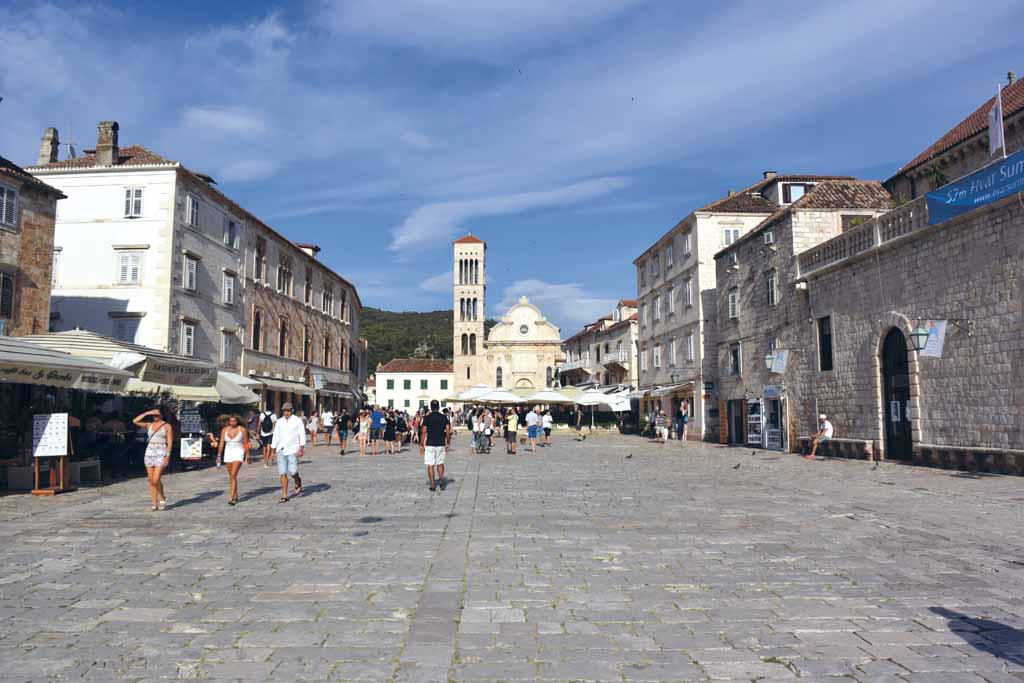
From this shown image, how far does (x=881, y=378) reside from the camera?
2039cm

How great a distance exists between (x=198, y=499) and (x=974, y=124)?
2846 centimetres

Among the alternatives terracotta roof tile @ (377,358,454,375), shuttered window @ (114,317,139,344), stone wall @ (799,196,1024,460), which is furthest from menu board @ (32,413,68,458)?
terracotta roof tile @ (377,358,454,375)

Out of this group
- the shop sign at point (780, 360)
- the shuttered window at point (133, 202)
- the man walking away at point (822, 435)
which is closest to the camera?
the man walking away at point (822, 435)

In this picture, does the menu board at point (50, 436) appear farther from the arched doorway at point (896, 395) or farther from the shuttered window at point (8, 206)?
the arched doorway at point (896, 395)

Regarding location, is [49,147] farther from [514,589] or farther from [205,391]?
[514,589]

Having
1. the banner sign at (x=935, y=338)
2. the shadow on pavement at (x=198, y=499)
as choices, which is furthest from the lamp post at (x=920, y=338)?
the shadow on pavement at (x=198, y=499)

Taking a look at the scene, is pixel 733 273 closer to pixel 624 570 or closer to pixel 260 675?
pixel 624 570

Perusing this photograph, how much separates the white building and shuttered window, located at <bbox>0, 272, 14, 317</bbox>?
67.3 m

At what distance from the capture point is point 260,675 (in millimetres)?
4059

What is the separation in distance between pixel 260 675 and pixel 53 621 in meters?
2.15

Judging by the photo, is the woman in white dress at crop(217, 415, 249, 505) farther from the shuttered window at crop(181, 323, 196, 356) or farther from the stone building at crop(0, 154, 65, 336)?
the shuttered window at crop(181, 323, 196, 356)

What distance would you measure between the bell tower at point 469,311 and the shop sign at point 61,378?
6303 cm

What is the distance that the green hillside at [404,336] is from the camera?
366ft

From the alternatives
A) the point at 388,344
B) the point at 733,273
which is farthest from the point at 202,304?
the point at 388,344
